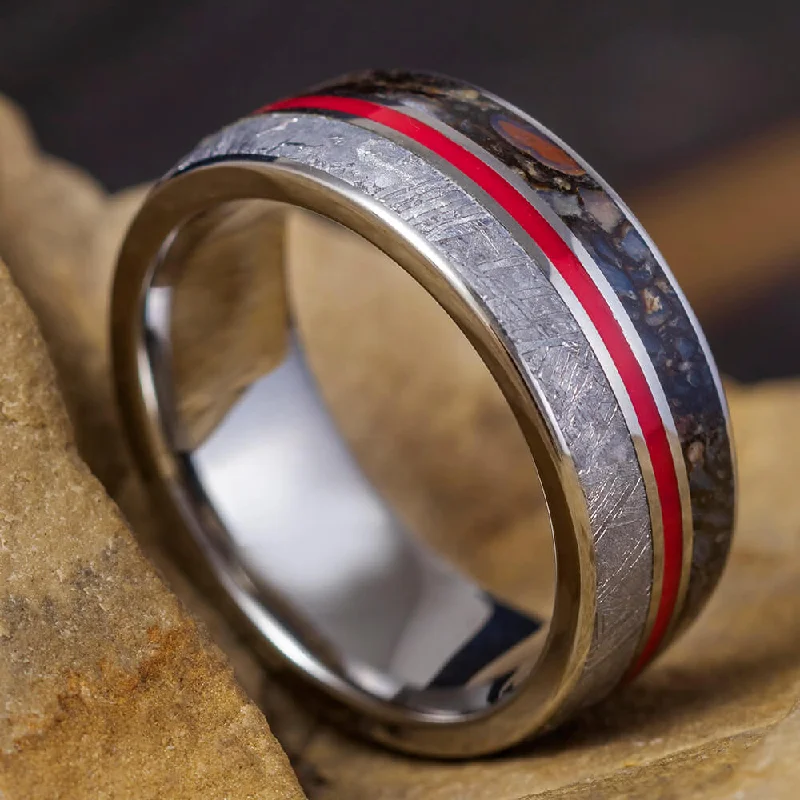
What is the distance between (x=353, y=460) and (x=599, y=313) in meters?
0.61

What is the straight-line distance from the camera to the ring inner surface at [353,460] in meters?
1.25

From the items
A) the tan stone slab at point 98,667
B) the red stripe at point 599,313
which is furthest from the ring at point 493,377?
the tan stone slab at point 98,667

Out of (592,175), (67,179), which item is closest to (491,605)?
(592,175)

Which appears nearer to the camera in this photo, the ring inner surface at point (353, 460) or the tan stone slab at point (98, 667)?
the tan stone slab at point (98, 667)

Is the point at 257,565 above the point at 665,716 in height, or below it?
below

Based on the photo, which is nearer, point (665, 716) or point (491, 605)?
point (665, 716)

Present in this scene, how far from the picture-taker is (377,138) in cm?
98

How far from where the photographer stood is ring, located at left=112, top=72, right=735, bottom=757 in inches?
36.0

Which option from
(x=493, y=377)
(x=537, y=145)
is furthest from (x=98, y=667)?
(x=537, y=145)

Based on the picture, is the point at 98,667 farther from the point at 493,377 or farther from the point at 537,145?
the point at 537,145

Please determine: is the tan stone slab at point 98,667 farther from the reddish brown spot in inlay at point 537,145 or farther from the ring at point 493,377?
the reddish brown spot in inlay at point 537,145

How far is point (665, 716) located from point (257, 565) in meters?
0.51

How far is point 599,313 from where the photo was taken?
3.02ft

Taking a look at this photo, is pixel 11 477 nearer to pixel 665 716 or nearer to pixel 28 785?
pixel 28 785
